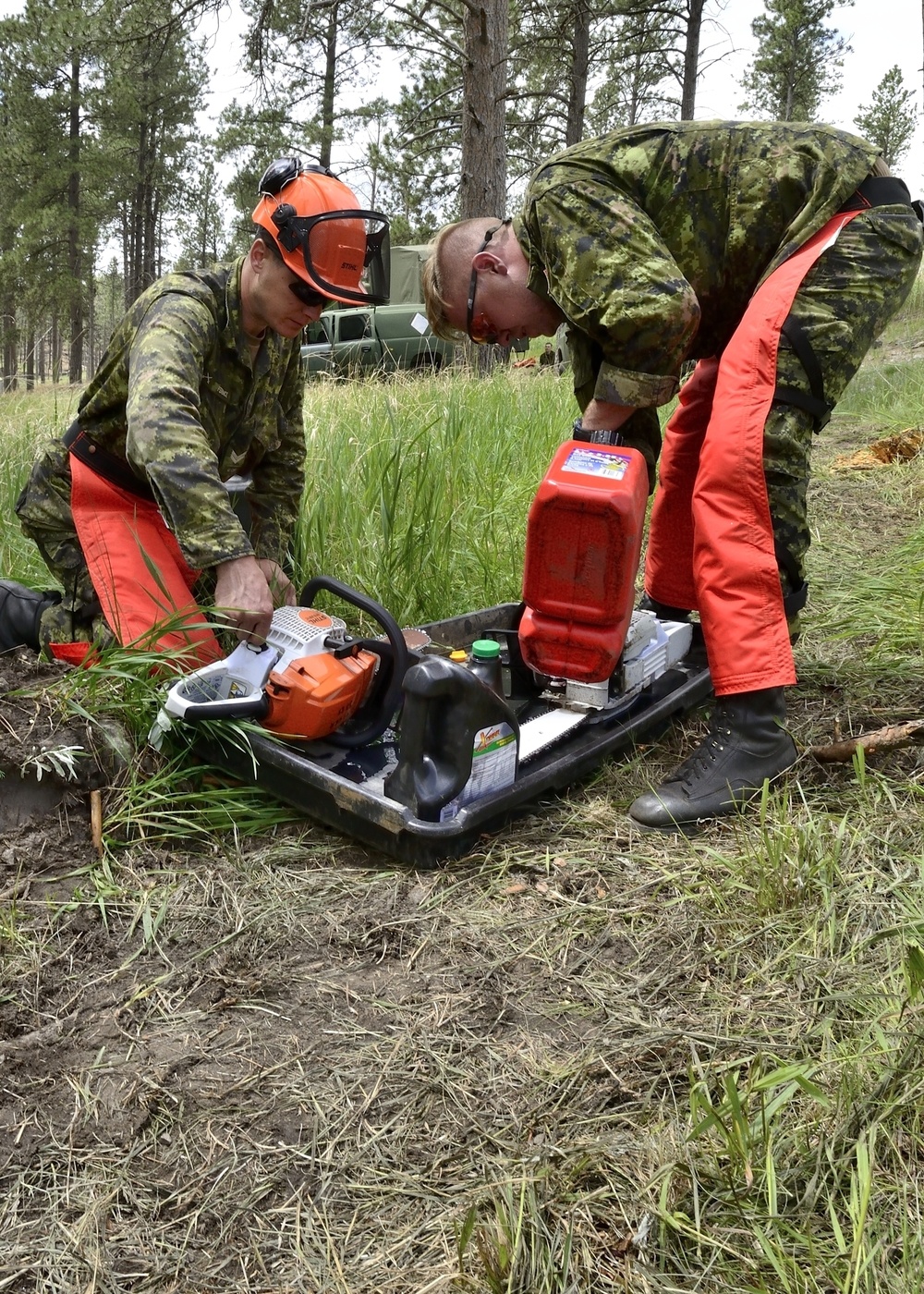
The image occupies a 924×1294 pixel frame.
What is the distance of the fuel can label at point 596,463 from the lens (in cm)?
267

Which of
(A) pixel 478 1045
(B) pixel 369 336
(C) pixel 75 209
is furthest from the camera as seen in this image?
(C) pixel 75 209

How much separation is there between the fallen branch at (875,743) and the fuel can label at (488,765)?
887mm

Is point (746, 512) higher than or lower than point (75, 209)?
lower

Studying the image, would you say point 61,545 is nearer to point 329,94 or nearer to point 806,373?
point 806,373

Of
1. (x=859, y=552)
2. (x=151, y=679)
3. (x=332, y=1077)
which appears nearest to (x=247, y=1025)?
(x=332, y=1077)

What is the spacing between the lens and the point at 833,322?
101 inches

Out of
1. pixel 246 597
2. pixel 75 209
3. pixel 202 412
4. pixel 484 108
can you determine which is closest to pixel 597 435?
pixel 246 597

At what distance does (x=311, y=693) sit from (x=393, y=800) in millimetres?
358

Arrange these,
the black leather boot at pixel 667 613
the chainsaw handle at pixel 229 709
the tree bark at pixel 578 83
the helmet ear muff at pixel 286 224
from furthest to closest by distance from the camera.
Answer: the tree bark at pixel 578 83
the black leather boot at pixel 667 613
the helmet ear muff at pixel 286 224
the chainsaw handle at pixel 229 709

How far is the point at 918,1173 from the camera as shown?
1.34 meters

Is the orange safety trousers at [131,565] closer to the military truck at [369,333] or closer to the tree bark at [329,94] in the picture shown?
the military truck at [369,333]

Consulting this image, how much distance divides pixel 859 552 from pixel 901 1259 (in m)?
3.91

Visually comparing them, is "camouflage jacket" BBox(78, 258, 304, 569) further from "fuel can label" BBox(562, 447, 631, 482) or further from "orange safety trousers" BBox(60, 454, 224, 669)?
"fuel can label" BBox(562, 447, 631, 482)

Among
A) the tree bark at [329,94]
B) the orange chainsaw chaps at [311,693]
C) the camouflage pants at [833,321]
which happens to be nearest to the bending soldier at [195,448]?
the orange chainsaw chaps at [311,693]
